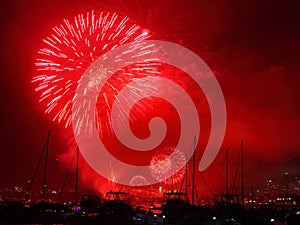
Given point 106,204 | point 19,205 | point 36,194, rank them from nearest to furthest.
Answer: point 19,205
point 106,204
point 36,194

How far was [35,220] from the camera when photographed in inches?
1972

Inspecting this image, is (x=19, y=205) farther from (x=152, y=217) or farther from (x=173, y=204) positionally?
(x=173, y=204)

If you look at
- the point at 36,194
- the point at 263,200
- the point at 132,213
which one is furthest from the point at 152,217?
the point at 263,200

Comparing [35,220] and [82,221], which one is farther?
[35,220]

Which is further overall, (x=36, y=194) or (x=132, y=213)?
(x=36, y=194)

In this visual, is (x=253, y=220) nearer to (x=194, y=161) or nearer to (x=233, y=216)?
(x=233, y=216)

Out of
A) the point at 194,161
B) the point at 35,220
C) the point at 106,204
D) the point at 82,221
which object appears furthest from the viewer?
the point at 194,161

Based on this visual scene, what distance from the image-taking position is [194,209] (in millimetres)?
57094

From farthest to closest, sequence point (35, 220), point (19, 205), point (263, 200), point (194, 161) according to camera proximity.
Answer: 1. point (263, 200)
2. point (194, 161)
3. point (19, 205)
4. point (35, 220)

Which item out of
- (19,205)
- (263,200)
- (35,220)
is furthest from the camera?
(263,200)

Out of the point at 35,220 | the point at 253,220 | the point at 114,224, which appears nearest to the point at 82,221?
the point at 114,224

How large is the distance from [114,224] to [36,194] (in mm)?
108281

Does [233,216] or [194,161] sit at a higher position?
[194,161]

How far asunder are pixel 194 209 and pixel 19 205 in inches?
828
